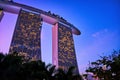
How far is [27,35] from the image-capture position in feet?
257

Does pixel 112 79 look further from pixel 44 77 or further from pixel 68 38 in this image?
pixel 68 38

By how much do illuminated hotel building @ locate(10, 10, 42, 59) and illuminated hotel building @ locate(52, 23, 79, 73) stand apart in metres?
9.45

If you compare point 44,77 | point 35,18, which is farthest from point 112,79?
point 35,18

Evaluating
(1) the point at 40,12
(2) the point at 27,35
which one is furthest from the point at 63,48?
(1) the point at 40,12

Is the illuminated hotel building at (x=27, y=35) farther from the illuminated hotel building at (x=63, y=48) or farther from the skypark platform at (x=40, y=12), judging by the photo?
the illuminated hotel building at (x=63, y=48)

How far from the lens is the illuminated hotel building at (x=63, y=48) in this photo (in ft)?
271

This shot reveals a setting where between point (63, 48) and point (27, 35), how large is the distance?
17403mm

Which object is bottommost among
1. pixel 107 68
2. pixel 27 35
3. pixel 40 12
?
pixel 107 68

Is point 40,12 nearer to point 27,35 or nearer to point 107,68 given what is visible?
point 27,35

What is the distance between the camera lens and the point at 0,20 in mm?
81062

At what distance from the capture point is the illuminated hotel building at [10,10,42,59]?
73062 mm

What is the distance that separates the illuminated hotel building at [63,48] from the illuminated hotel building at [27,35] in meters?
9.45

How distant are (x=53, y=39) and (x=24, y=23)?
52.7 ft

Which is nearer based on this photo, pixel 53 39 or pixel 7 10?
pixel 7 10
